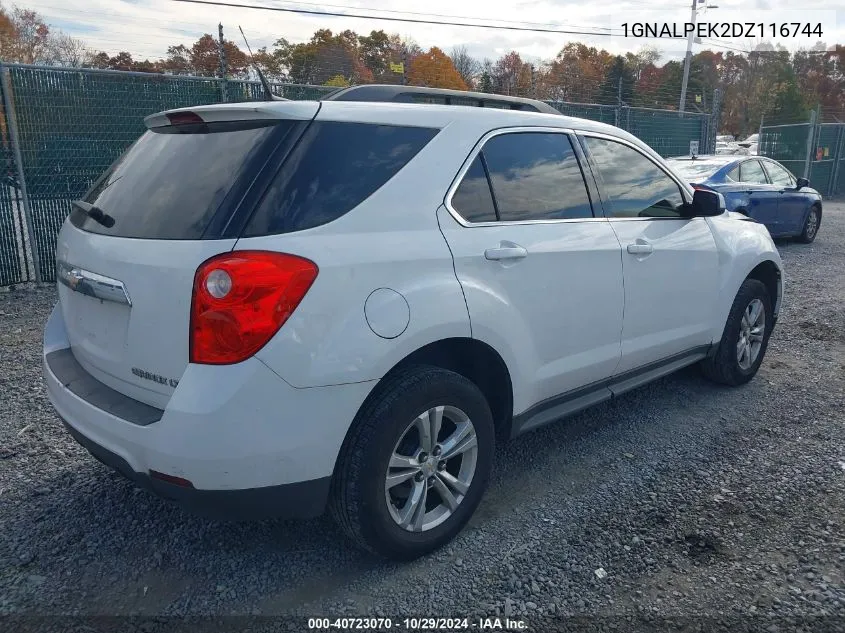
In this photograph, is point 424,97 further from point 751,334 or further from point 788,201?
point 788,201

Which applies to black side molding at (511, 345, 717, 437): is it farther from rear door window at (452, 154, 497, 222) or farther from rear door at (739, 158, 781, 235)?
rear door at (739, 158, 781, 235)

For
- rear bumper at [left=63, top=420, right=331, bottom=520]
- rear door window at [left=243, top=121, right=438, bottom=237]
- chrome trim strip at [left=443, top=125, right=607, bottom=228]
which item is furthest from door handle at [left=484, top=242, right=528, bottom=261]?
rear bumper at [left=63, top=420, right=331, bottom=520]

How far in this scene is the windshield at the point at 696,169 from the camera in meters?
10.6

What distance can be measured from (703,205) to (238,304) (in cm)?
310

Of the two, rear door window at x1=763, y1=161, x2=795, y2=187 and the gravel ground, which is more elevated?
rear door window at x1=763, y1=161, x2=795, y2=187

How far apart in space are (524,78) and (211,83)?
10528 mm

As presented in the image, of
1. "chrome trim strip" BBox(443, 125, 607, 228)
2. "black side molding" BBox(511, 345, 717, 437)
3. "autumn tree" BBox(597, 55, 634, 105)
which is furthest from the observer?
"autumn tree" BBox(597, 55, 634, 105)

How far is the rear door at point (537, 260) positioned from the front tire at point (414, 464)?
12.3 inches

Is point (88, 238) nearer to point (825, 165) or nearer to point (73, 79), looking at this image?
point (73, 79)

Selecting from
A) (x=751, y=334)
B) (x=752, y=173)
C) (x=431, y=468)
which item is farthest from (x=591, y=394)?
(x=752, y=173)

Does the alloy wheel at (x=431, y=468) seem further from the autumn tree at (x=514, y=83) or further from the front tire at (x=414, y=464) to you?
the autumn tree at (x=514, y=83)

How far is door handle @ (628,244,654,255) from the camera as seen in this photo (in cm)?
371

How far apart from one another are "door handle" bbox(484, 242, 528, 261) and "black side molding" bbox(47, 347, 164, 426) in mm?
1421

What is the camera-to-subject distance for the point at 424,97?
352 centimetres
